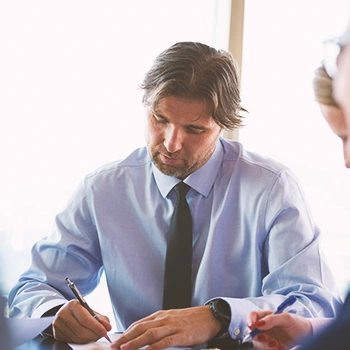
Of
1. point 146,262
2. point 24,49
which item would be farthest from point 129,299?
point 24,49

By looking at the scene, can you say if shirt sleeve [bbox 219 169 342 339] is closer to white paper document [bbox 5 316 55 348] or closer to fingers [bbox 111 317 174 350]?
fingers [bbox 111 317 174 350]

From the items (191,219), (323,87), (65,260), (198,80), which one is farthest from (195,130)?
(323,87)

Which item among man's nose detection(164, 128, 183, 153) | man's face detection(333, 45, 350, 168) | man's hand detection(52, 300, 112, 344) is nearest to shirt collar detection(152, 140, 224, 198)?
man's nose detection(164, 128, 183, 153)

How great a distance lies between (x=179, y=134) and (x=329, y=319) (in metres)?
1.24

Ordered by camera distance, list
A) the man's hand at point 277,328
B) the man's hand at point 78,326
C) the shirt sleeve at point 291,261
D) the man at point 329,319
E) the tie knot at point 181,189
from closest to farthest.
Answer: the man at point 329,319
the man's hand at point 277,328
the man's hand at point 78,326
the shirt sleeve at point 291,261
the tie knot at point 181,189

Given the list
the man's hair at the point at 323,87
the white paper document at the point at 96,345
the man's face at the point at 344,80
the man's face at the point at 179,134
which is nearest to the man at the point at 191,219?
the man's face at the point at 179,134

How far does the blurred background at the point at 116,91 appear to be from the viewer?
8.00ft

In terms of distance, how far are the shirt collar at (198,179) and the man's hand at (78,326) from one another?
0.56 metres

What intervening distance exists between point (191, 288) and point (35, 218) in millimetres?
835

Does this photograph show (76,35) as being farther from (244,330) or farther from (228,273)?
(244,330)

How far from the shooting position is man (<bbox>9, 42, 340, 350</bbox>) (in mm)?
1974

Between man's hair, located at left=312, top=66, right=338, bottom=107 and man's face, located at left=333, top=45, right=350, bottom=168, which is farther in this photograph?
man's hair, located at left=312, top=66, right=338, bottom=107

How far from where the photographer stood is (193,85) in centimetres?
200

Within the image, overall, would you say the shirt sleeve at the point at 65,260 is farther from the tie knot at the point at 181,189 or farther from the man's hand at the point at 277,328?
the man's hand at the point at 277,328
